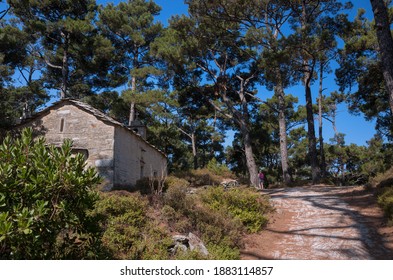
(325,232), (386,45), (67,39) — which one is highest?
(67,39)

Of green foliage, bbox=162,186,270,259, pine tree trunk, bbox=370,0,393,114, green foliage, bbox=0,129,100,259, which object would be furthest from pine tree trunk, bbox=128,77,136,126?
green foliage, bbox=0,129,100,259

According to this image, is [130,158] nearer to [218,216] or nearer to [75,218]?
[218,216]

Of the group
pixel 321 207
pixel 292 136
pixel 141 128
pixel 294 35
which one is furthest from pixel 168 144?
pixel 321 207

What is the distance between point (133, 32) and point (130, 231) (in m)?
21.3

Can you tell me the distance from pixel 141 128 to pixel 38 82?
12423 mm

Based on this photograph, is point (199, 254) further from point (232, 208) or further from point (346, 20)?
point (346, 20)

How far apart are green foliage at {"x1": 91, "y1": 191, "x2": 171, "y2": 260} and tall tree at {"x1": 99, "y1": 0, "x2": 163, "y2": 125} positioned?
1728 cm

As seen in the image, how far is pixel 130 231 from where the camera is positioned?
18.7 feet

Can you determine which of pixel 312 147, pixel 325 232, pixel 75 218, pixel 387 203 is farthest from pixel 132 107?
pixel 75 218

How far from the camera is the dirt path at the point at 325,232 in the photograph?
5738 mm

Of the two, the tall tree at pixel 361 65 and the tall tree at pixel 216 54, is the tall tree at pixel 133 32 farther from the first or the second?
the tall tree at pixel 361 65

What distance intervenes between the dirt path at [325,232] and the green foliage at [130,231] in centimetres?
180

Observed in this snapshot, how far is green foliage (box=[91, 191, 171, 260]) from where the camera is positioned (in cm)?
516
